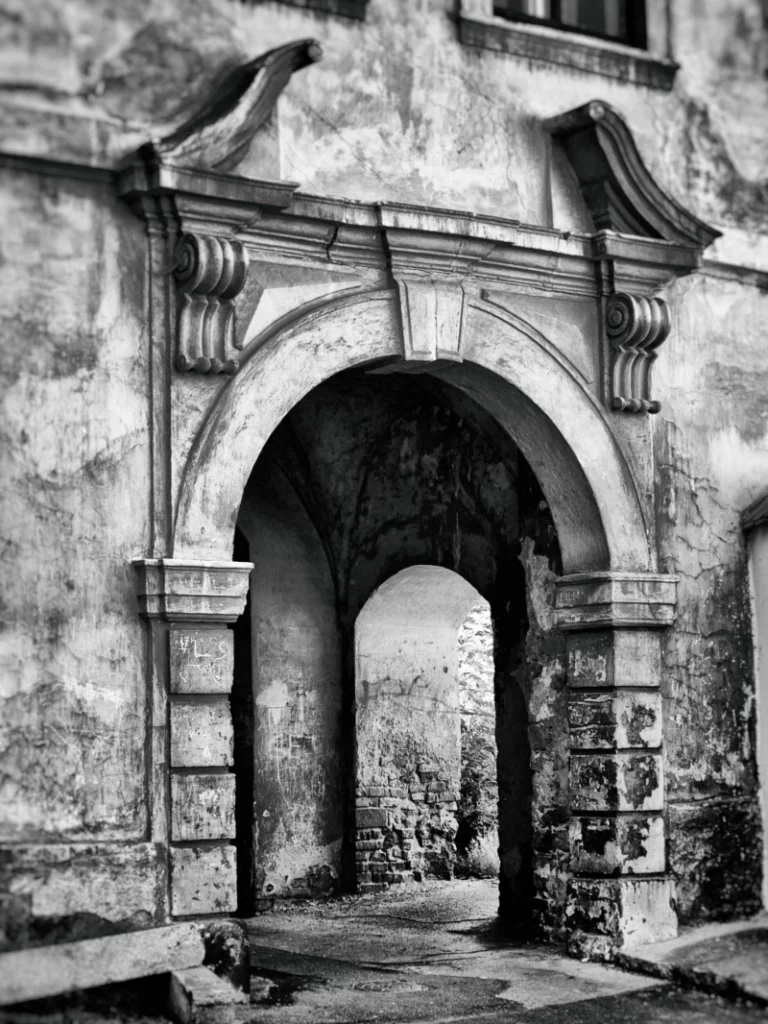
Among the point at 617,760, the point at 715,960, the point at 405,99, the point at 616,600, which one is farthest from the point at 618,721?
the point at 405,99

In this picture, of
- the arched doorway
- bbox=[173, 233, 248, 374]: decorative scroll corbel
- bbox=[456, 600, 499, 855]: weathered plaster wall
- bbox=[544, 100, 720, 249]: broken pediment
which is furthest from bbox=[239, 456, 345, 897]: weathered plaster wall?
bbox=[173, 233, 248, 374]: decorative scroll corbel

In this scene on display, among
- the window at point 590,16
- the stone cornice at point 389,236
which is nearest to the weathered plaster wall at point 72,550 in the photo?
the stone cornice at point 389,236

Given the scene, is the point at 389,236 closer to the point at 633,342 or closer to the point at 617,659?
the point at 633,342

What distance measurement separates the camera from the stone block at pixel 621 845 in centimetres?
777

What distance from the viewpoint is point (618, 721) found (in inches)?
310

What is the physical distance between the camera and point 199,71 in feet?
23.0

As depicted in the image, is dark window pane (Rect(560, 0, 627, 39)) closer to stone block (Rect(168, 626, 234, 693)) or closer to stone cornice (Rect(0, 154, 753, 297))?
stone cornice (Rect(0, 154, 753, 297))

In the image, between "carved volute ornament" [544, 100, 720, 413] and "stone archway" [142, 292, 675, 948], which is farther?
"carved volute ornament" [544, 100, 720, 413]

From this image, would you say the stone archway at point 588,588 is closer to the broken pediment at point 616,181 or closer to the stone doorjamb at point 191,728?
the broken pediment at point 616,181

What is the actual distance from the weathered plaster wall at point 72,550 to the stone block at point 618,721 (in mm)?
2479

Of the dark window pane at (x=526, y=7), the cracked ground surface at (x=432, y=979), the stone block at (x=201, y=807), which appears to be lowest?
the cracked ground surface at (x=432, y=979)

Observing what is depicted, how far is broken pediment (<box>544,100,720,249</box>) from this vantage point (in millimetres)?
7789

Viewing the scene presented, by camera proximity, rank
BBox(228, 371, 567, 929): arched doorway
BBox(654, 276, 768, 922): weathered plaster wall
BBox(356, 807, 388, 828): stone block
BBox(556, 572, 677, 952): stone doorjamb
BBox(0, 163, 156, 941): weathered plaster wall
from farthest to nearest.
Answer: BBox(356, 807, 388, 828): stone block
BBox(228, 371, 567, 929): arched doorway
BBox(654, 276, 768, 922): weathered plaster wall
BBox(556, 572, 677, 952): stone doorjamb
BBox(0, 163, 156, 941): weathered plaster wall

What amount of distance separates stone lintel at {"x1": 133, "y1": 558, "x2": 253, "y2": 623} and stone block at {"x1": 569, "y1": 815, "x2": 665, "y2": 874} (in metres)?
2.32
